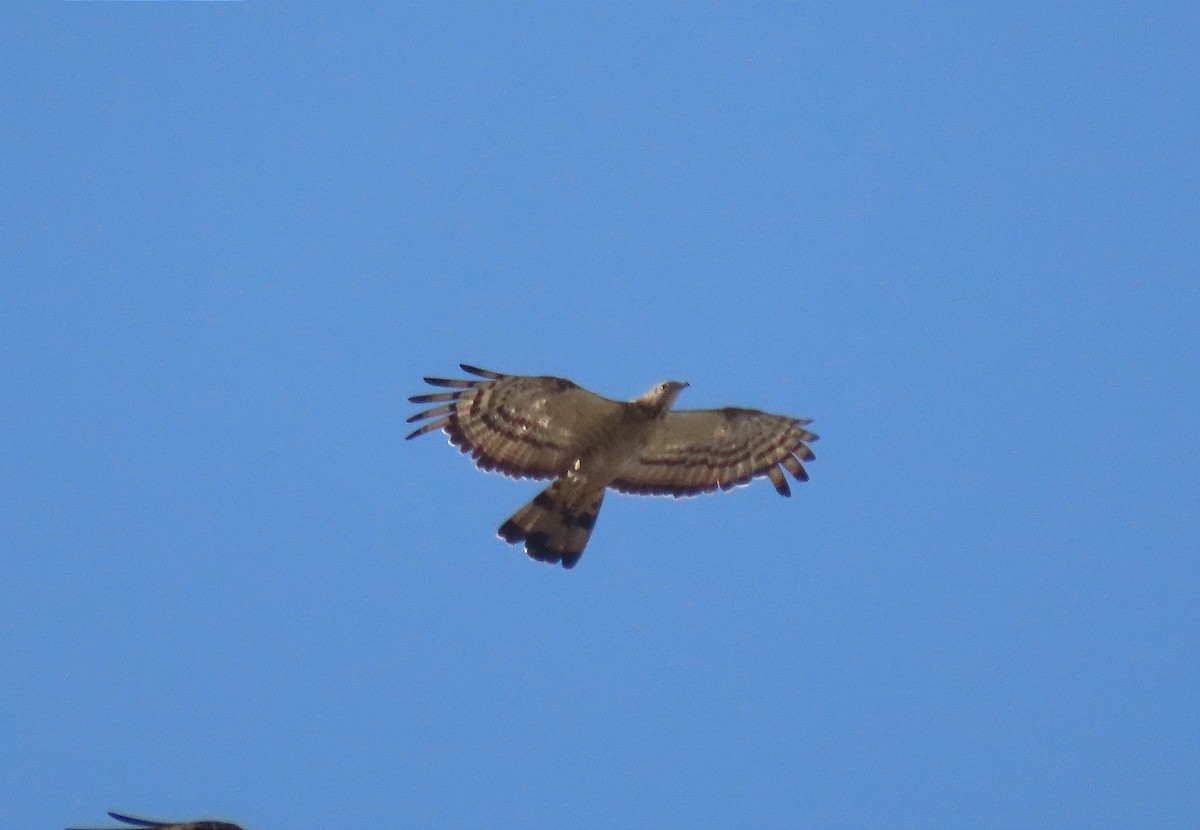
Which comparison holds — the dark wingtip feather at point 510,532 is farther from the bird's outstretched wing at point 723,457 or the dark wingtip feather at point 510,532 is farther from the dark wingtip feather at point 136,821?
the dark wingtip feather at point 136,821

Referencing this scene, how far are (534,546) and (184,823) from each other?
4.79m

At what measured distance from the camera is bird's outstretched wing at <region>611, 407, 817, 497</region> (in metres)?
14.3

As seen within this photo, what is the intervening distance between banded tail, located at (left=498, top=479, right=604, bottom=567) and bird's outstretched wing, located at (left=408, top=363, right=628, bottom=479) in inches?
9.8

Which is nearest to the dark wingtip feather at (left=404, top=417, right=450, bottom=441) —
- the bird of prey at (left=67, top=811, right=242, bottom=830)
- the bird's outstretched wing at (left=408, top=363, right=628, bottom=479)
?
the bird's outstretched wing at (left=408, top=363, right=628, bottom=479)

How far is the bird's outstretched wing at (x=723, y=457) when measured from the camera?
1434cm

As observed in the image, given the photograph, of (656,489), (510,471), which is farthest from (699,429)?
(510,471)

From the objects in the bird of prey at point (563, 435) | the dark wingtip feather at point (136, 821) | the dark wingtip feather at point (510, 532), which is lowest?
the dark wingtip feather at point (136, 821)

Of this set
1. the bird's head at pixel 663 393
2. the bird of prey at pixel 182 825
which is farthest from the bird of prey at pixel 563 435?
the bird of prey at pixel 182 825

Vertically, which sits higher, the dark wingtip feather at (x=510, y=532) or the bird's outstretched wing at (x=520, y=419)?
the bird's outstretched wing at (x=520, y=419)

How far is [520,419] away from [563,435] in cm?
39

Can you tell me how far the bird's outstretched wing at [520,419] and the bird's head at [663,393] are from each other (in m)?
0.23

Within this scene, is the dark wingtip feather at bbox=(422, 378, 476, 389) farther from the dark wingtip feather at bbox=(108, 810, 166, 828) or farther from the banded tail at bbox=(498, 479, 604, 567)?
the dark wingtip feather at bbox=(108, 810, 166, 828)

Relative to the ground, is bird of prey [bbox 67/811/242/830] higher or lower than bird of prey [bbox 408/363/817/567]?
lower

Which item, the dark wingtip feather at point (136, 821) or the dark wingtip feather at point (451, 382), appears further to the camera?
the dark wingtip feather at point (451, 382)
